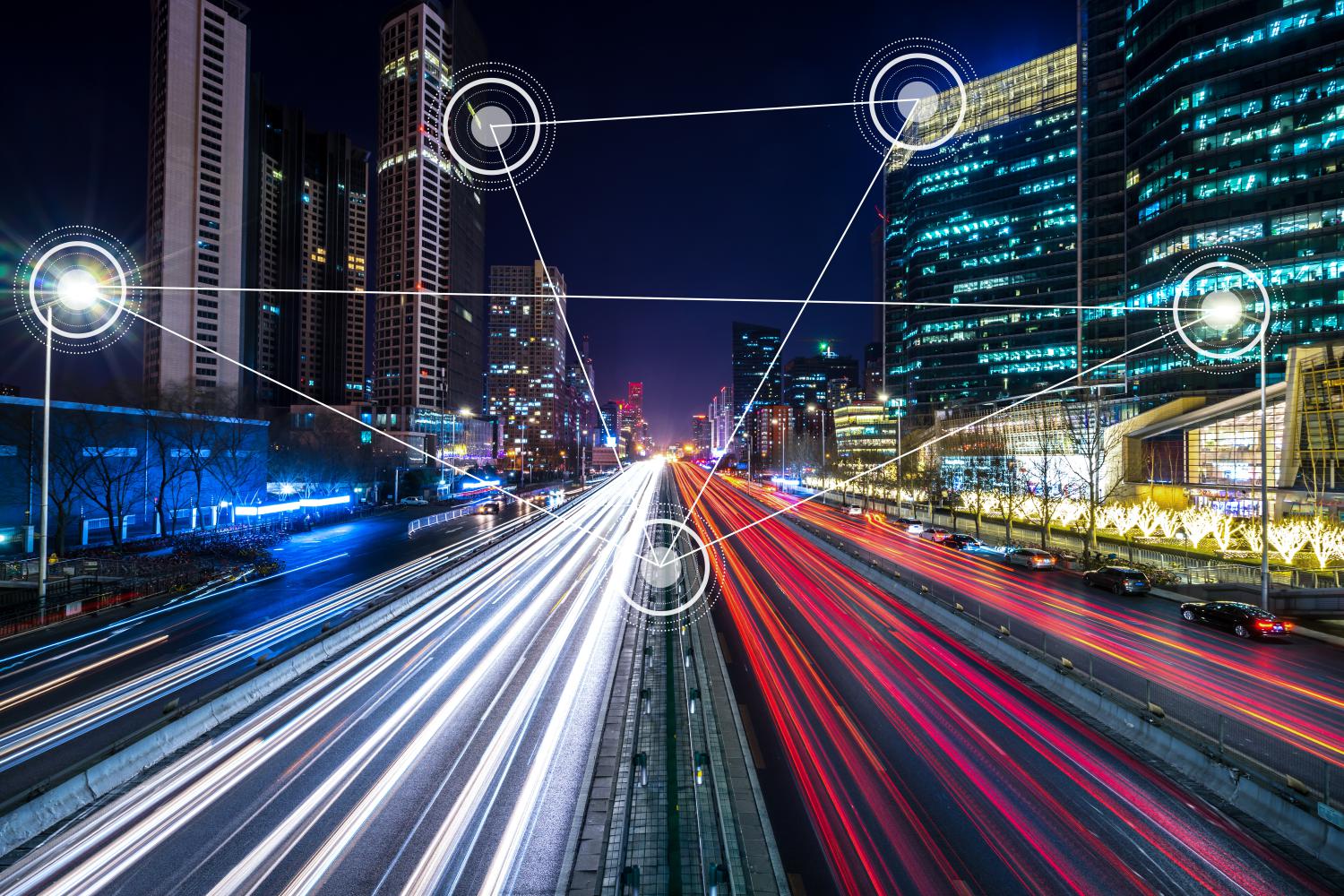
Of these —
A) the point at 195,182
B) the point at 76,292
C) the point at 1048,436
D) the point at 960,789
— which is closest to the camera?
the point at 960,789

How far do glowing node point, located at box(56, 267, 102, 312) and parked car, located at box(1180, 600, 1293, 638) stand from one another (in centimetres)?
3887

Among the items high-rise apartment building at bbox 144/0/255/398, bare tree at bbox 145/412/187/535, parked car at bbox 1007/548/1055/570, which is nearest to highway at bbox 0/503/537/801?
bare tree at bbox 145/412/187/535

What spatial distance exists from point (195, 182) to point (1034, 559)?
149 meters

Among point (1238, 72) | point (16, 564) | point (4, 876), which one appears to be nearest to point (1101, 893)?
point (4, 876)

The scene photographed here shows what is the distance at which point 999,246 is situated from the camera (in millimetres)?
120000

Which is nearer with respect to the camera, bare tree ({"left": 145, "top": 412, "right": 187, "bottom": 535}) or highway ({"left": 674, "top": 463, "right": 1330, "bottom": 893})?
highway ({"left": 674, "top": 463, "right": 1330, "bottom": 893})

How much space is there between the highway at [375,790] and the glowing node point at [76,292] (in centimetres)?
1386

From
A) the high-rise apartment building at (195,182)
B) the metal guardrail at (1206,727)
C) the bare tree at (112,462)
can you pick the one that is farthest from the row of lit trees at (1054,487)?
the high-rise apartment building at (195,182)

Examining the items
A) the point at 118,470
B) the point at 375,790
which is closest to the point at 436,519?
the point at 118,470

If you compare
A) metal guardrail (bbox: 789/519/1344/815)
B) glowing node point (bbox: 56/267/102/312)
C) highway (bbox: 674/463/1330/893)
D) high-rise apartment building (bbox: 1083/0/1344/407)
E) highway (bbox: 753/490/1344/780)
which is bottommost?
highway (bbox: 753/490/1344/780)

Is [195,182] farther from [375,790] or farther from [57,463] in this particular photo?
[375,790]

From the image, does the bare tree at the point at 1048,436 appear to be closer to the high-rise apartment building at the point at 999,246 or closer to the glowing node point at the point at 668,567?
the glowing node point at the point at 668,567

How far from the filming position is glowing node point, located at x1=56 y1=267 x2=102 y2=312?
1808 centimetres

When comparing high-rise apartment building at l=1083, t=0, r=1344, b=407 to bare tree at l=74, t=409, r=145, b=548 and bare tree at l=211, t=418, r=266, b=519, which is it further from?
bare tree at l=74, t=409, r=145, b=548
